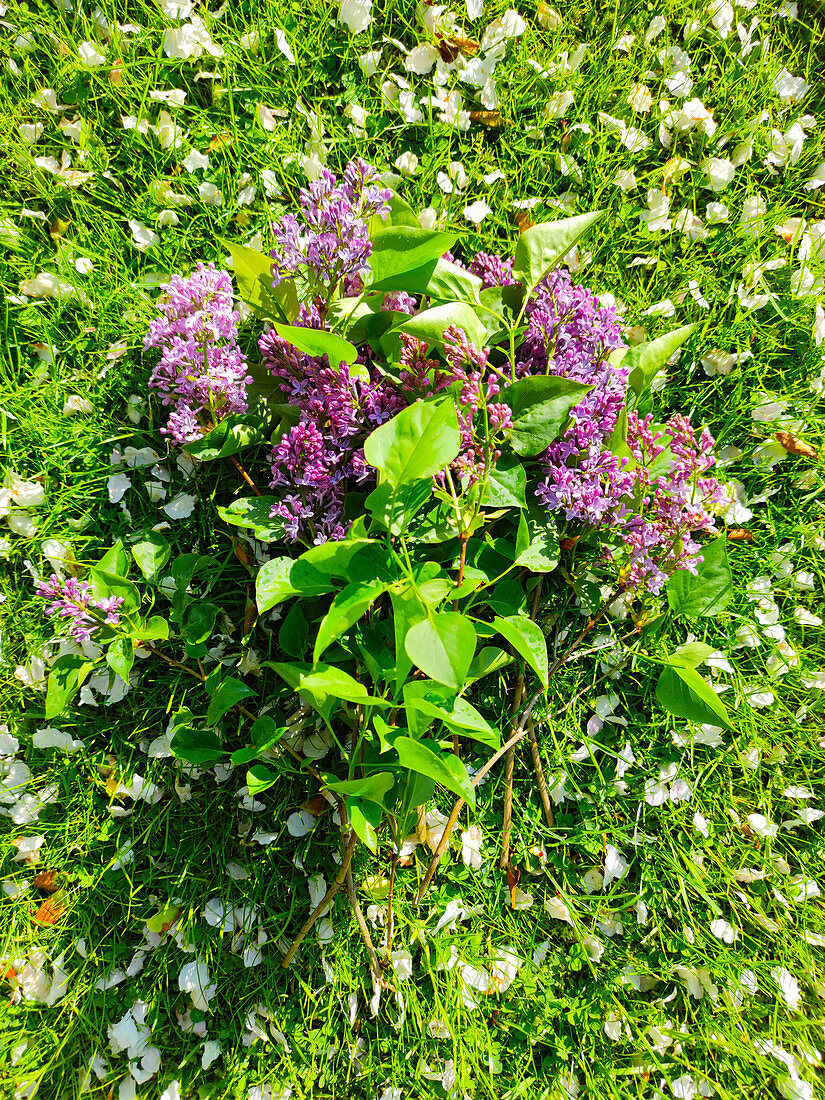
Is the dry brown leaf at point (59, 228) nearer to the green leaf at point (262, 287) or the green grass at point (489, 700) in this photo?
the green grass at point (489, 700)

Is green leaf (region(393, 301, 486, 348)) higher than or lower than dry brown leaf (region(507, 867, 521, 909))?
higher

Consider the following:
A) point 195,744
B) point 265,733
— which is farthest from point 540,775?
point 195,744

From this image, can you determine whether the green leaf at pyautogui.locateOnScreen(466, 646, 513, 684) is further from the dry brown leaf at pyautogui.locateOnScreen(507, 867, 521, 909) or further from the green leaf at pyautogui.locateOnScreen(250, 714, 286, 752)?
the dry brown leaf at pyautogui.locateOnScreen(507, 867, 521, 909)

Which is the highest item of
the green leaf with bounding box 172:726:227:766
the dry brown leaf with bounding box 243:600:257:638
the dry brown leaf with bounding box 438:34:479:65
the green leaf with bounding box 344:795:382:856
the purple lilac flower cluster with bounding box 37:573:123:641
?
the dry brown leaf with bounding box 438:34:479:65

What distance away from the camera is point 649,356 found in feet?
4.50

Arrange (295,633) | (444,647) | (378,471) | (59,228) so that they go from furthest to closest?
1. (59,228)
2. (295,633)
3. (378,471)
4. (444,647)

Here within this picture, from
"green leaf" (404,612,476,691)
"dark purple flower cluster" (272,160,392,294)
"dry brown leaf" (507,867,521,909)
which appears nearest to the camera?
"green leaf" (404,612,476,691)

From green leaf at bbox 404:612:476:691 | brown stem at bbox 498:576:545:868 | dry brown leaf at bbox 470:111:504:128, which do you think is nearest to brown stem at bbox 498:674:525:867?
brown stem at bbox 498:576:545:868

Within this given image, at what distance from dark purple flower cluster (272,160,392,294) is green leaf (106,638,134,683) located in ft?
2.35

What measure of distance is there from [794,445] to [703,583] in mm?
574

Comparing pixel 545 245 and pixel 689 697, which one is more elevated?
pixel 545 245

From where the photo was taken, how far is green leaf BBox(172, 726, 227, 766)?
1.34 metres

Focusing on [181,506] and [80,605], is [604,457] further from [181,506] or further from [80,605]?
[80,605]

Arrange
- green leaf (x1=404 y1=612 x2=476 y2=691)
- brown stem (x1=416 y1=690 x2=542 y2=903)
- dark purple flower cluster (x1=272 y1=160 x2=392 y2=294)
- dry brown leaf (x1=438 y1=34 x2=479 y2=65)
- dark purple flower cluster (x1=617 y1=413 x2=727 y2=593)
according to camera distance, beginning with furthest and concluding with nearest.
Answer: dry brown leaf (x1=438 y1=34 x2=479 y2=65) < brown stem (x1=416 y1=690 x2=542 y2=903) < dark purple flower cluster (x1=617 y1=413 x2=727 y2=593) < dark purple flower cluster (x1=272 y1=160 x2=392 y2=294) < green leaf (x1=404 y1=612 x2=476 y2=691)
